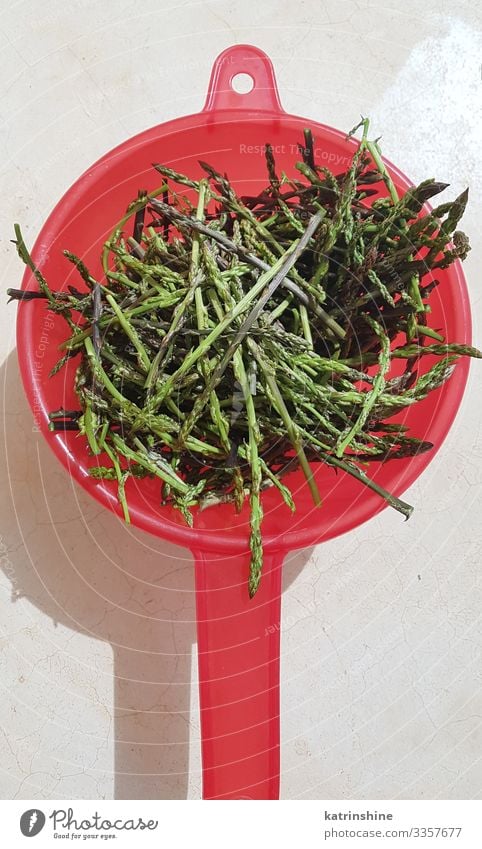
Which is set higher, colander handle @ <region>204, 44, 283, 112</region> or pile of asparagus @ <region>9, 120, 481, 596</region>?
colander handle @ <region>204, 44, 283, 112</region>

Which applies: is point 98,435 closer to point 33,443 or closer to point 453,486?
point 33,443

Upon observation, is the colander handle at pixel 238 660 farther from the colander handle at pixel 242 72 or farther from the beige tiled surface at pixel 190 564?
the colander handle at pixel 242 72

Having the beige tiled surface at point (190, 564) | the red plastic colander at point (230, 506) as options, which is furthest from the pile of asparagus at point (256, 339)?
the beige tiled surface at point (190, 564)

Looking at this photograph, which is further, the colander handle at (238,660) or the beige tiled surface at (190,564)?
the beige tiled surface at (190,564)

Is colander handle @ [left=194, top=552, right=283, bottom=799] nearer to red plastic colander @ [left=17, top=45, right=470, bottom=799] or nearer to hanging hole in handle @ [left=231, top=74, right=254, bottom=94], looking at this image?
red plastic colander @ [left=17, top=45, right=470, bottom=799]

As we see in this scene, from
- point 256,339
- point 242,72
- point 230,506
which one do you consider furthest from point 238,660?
point 242,72

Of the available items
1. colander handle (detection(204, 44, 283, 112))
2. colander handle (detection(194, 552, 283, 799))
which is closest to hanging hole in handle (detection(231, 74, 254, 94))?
colander handle (detection(204, 44, 283, 112))
